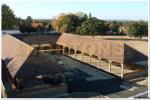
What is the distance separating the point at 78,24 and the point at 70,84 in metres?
39.2

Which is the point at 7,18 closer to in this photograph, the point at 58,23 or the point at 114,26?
the point at 58,23

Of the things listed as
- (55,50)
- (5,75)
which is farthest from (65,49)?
(5,75)

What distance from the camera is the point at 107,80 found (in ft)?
76.7

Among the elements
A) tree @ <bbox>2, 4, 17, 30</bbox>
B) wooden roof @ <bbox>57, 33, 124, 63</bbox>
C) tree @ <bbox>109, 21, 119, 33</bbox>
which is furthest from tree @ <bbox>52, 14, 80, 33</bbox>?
wooden roof @ <bbox>57, 33, 124, 63</bbox>

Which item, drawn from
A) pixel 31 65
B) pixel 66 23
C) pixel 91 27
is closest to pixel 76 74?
pixel 31 65

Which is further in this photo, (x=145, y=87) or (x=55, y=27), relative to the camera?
(x=55, y=27)

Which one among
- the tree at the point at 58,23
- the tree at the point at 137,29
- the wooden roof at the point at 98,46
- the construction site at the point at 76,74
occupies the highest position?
the tree at the point at 58,23

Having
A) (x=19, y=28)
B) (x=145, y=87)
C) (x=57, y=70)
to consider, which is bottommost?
(x=145, y=87)

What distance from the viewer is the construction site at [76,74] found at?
18.6 meters

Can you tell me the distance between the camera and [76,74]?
2531 cm

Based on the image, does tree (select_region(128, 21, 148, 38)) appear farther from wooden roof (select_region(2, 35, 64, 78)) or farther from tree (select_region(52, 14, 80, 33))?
wooden roof (select_region(2, 35, 64, 78))

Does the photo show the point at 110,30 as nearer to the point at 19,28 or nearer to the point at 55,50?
the point at 19,28

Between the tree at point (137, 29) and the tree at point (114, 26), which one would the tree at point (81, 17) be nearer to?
the tree at point (114, 26)

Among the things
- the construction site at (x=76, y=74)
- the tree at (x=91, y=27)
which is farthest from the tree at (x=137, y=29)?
the construction site at (x=76, y=74)
